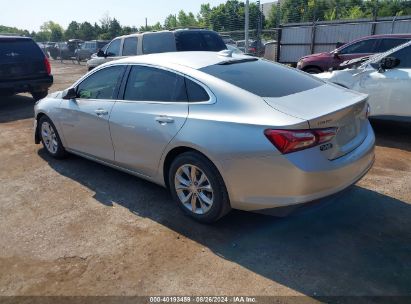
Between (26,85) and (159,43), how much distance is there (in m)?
3.71

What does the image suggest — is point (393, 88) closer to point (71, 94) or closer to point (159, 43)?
point (71, 94)

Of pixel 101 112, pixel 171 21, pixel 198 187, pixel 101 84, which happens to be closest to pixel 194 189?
pixel 198 187

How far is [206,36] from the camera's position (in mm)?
9750

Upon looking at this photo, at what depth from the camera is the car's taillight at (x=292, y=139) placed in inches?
113

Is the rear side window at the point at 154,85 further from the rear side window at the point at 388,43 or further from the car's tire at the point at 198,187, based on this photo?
the rear side window at the point at 388,43

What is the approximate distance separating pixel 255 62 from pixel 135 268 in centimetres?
251

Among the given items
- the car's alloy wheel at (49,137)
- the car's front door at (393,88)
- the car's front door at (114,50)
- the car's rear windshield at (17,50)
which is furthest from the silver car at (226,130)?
the car's front door at (114,50)

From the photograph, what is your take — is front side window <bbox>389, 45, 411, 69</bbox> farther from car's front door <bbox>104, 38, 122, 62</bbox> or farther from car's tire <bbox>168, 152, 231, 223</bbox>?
car's front door <bbox>104, 38, 122, 62</bbox>

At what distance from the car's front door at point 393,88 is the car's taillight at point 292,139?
3738 mm

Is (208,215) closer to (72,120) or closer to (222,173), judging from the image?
(222,173)

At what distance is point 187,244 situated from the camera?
10.9 ft

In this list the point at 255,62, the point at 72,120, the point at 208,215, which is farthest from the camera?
the point at 72,120

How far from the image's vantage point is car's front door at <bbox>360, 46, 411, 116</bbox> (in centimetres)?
584

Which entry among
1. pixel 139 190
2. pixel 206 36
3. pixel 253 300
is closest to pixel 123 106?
pixel 139 190
